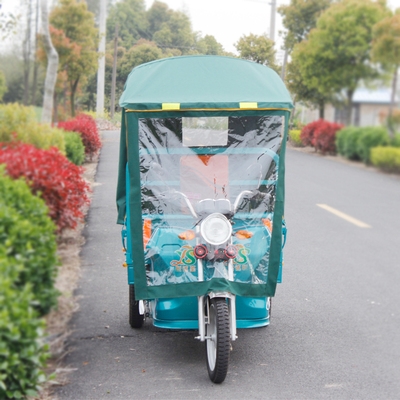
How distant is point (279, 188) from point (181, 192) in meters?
0.74

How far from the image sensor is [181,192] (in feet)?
16.1

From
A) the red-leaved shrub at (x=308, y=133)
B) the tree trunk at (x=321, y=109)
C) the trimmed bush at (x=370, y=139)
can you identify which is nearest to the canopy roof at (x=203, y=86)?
the trimmed bush at (x=370, y=139)

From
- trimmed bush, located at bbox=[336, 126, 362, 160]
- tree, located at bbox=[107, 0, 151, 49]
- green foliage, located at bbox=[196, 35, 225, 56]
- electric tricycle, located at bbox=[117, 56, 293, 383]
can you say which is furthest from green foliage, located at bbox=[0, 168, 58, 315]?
trimmed bush, located at bbox=[336, 126, 362, 160]

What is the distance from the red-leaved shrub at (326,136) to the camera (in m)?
24.5

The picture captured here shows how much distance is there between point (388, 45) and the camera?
19.7 metres

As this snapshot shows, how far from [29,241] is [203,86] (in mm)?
1730

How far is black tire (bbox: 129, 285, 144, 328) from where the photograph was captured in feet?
17.9

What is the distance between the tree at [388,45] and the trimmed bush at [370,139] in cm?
64

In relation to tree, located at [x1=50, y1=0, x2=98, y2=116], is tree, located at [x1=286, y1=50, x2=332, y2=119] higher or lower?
lower

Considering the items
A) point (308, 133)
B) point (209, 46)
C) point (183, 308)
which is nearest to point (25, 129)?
point (209, 46)

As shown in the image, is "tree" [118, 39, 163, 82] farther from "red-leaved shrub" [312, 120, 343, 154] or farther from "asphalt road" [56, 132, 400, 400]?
"red-leaved shrub" [312, 120, 343, 154]

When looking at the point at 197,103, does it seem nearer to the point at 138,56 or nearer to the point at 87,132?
the point at 138,56

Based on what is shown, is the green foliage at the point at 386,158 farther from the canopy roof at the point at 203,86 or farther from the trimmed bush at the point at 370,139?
the canopy roof at the point at 203,86

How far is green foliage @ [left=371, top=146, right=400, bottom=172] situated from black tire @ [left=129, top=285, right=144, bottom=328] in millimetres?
A: 15082
